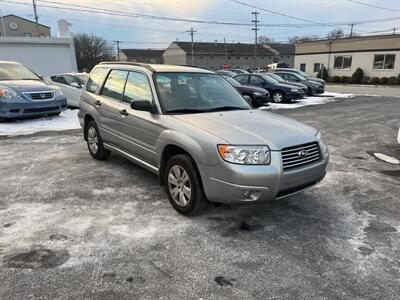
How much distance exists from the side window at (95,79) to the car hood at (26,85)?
14.7 feet

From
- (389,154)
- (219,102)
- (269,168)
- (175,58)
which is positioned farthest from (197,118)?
(175,58)

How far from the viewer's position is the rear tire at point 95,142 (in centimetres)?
616

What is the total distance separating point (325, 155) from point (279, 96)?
13.5 m

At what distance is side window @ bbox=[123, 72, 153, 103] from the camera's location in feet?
15.7

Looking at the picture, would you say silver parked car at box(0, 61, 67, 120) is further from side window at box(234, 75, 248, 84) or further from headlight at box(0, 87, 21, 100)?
side window at box(234, 75, 248, 84)

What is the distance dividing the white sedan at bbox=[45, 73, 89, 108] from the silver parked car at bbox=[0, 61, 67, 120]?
1.77 m

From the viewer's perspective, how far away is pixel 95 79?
627 cm

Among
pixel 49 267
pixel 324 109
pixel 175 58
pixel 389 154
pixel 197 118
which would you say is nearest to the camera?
pixel 49 267

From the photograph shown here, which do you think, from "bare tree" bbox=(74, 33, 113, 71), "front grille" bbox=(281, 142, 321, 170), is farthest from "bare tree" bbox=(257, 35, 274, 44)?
"front grille" bbox=(281, 142, 321, 170)

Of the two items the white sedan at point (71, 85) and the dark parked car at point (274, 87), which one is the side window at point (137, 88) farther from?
the dark parked car at point (274, 87)

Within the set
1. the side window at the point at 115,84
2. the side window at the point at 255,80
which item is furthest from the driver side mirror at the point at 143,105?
the side window at the point at 255,80

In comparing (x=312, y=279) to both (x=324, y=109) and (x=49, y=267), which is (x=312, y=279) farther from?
(x=324, y=109)

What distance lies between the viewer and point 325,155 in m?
4.27

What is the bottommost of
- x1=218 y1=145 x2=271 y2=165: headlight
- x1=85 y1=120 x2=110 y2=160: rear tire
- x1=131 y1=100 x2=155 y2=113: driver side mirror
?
x1=85 y1=120 x2=110 y2=160: rear tire
